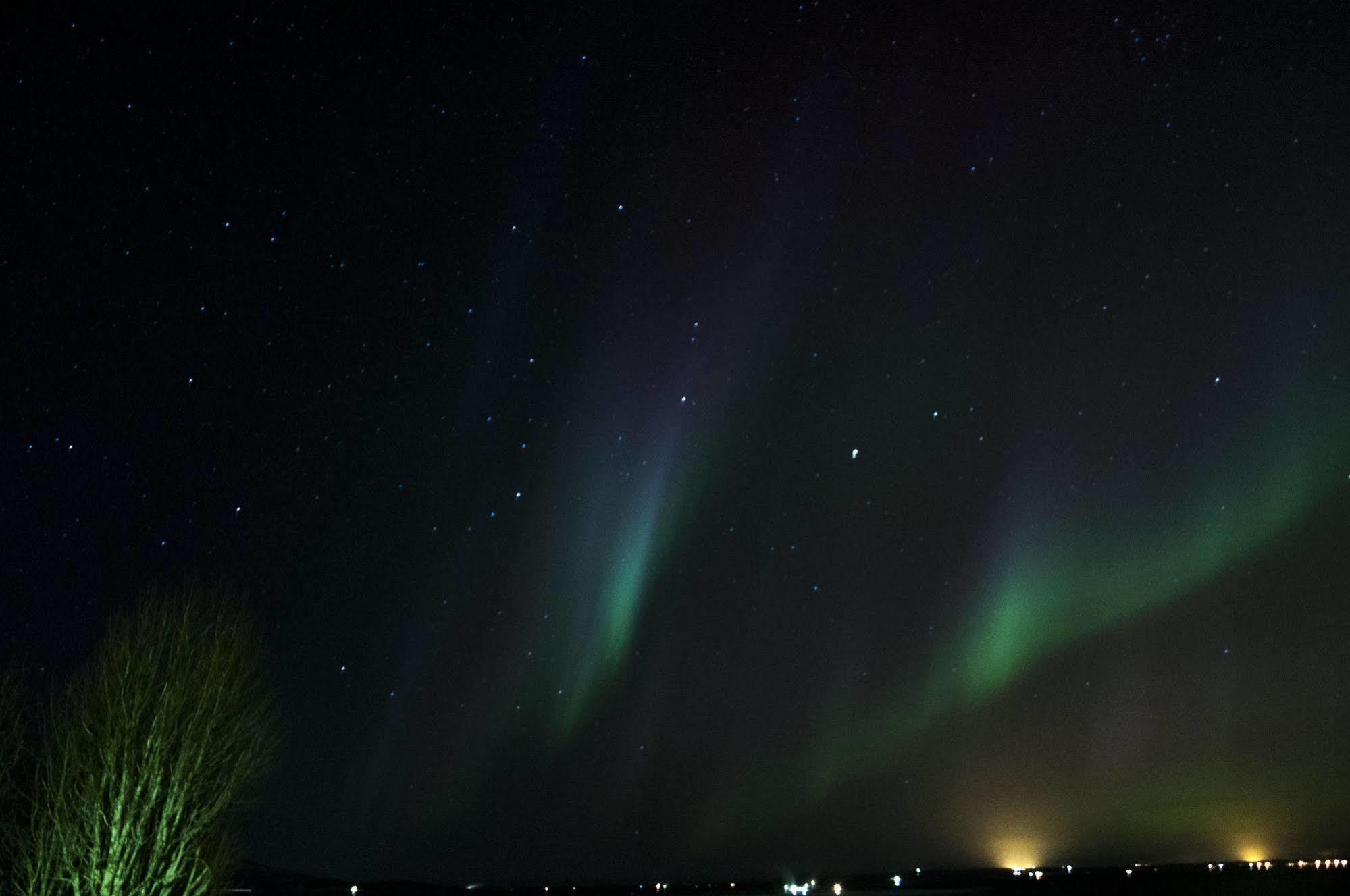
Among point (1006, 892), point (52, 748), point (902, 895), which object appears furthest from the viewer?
point (902, 895)

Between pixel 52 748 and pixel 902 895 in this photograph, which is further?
pixel 902 895

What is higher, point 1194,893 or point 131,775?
point 131,775

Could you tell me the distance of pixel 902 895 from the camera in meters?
120

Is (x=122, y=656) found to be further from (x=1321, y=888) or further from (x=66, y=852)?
(x=1321, y=888)

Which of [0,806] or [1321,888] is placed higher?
[0,806]

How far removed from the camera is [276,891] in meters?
123

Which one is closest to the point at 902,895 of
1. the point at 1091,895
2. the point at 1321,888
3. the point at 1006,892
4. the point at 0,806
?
the point at 1006,892

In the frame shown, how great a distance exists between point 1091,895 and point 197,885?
88545mm

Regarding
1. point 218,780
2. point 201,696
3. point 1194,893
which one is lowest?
point 1194,893

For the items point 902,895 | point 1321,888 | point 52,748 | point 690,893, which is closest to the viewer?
point 52,748

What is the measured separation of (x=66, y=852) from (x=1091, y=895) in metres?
91.9

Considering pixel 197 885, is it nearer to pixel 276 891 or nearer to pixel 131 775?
pixel 131 775

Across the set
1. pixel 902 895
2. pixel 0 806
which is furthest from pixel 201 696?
pixel 902 895

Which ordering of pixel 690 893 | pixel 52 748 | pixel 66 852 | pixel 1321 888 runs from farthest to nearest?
1. pixel 690 893
2. pixel 1321 888
3. pixel 52 748
4. pixel 66 852
